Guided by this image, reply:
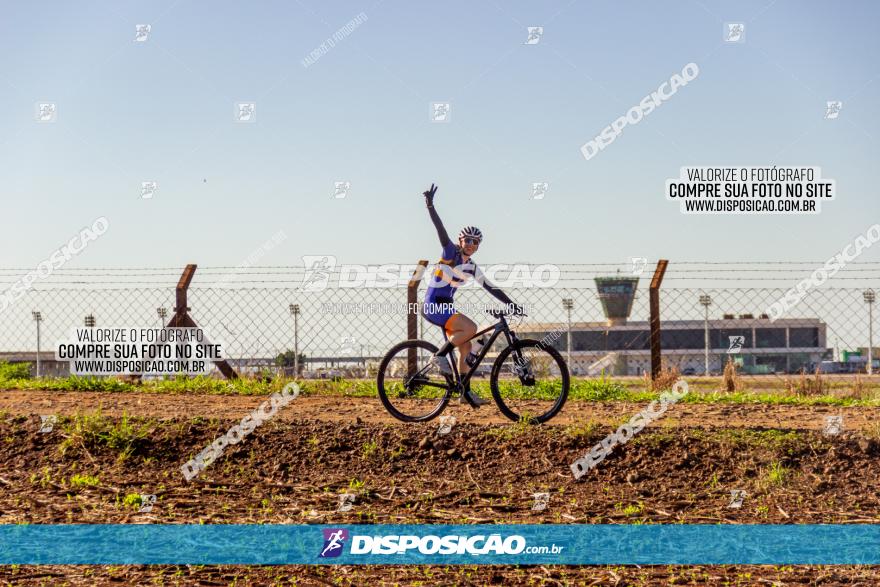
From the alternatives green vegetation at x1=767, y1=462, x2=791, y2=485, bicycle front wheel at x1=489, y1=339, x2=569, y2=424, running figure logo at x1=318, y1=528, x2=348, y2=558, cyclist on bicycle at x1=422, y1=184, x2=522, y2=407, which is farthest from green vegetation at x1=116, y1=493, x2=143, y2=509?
green vegetation at x1=767, y1=462, x2=791, y2=485

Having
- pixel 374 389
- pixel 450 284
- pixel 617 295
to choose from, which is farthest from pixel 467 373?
pixel 617 295

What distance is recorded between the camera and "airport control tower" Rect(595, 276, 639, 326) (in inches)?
556

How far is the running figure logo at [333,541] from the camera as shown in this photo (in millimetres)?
5133

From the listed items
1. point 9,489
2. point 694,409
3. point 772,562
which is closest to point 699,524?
point 772,562

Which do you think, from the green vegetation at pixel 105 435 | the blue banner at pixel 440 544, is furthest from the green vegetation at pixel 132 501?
the green vegetation at pixel 105 435

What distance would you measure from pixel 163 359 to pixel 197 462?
6363 millimetres

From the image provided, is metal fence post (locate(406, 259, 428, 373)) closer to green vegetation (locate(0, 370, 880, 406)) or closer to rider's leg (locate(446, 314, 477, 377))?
green vegetation (locate(0, 370, 880, 406))

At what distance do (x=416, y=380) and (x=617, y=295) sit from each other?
→ 7.84 metres

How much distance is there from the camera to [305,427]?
7.50m

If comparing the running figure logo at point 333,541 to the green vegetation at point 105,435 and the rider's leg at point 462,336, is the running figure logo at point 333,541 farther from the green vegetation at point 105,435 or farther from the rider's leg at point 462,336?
the rider's leg at point 462,336

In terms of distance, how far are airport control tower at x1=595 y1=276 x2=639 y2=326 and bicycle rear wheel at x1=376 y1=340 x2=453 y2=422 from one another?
4246mm

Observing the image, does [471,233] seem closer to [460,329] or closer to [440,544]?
[460,329]

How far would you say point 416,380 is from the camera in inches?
329

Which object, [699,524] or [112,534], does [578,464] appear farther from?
[112,534]
